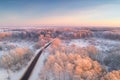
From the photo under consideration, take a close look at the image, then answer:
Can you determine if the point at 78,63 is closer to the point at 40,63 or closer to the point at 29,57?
the point at 40,63

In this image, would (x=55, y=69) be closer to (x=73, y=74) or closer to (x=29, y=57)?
(x=73, y=74)

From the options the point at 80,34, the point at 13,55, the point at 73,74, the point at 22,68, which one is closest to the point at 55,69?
the point at 73,74

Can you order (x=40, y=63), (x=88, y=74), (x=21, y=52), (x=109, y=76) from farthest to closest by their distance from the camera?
(x=21, y=52) → (x=40, y=63) → (x=88, y=74) → (x=109, y=76)

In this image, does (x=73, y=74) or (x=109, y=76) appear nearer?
(x=109, y=76)

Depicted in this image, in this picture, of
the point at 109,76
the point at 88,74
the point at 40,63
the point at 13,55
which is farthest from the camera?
the point at 13,55

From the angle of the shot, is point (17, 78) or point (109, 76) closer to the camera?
point (109, 76)

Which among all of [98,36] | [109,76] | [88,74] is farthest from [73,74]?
[98,36]

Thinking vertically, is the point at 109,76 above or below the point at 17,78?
above

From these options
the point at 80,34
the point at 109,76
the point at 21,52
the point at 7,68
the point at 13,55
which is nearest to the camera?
the point at 109,76

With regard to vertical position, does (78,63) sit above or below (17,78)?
above
